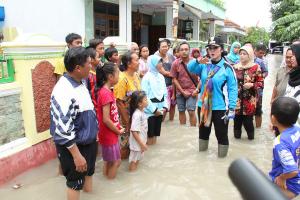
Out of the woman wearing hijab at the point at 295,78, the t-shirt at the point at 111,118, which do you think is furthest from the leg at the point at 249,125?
the t-shirt at the point at 111,118

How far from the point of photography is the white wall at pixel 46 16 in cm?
888

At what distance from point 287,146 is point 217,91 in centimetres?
225

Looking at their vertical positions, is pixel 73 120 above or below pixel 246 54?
below

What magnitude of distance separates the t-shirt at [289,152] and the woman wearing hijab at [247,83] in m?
3.20

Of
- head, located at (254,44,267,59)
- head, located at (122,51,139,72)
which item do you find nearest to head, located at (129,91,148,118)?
head, located at (122,51,139,72)

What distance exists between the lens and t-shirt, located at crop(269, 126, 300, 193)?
105 inches

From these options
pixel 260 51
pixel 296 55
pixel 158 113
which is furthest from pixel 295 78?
pixel 260 51

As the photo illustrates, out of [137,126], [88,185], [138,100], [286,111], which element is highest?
[286,111]

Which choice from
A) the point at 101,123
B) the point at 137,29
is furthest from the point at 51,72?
the point at 137,29

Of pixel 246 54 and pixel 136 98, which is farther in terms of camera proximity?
pixel 246 54

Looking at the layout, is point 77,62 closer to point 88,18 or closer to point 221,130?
point 221,130

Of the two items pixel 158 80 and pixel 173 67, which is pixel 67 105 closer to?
pixel 158 80

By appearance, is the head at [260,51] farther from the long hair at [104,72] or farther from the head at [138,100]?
the long hair at [104,72]

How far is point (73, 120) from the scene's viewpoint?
2.98 meters
